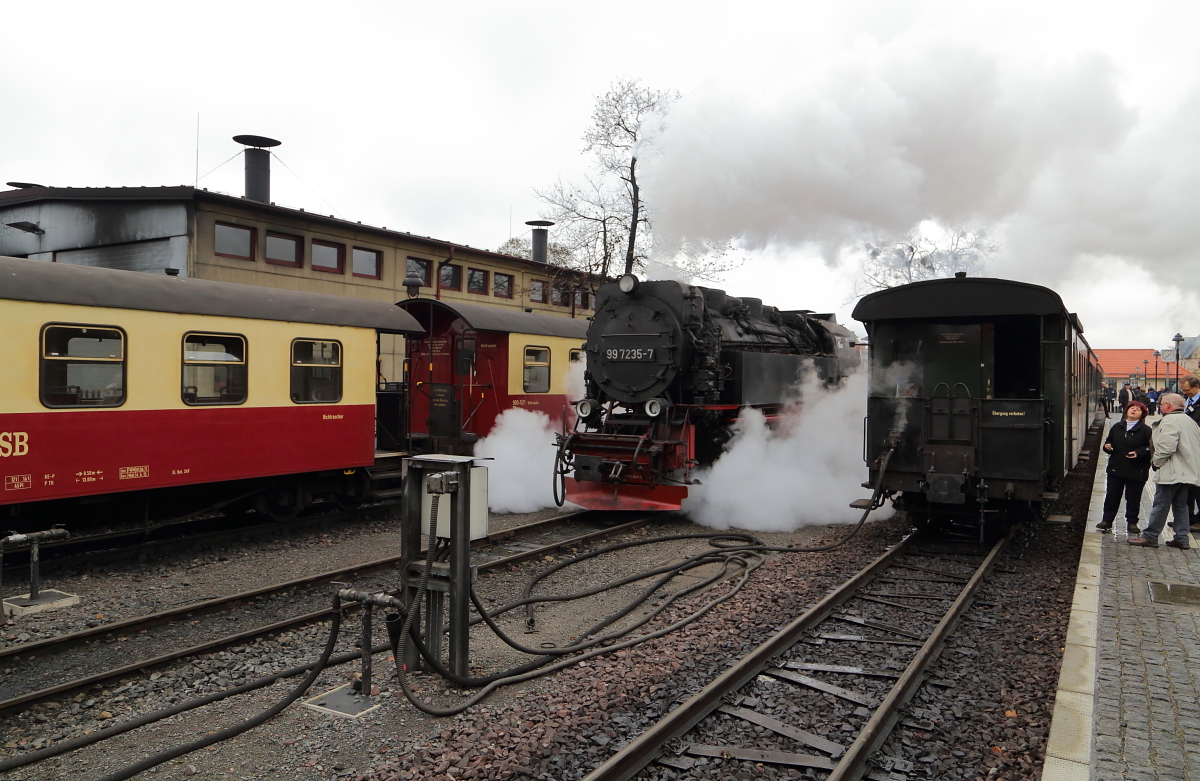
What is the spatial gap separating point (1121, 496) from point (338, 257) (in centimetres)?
1747

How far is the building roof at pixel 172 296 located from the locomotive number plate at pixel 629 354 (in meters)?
2.84

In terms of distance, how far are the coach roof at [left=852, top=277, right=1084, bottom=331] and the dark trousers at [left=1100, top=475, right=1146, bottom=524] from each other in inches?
84.6

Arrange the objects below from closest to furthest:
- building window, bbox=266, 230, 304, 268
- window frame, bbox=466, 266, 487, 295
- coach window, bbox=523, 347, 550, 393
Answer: coach window, bbox=523, 347, 550, 393 → building window, bbox=266, 230, 304, 268 → window frame, bbox=466, 266, 487, 295

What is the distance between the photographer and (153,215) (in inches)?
672

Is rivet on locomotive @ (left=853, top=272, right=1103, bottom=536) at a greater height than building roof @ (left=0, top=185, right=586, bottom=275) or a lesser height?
lesser

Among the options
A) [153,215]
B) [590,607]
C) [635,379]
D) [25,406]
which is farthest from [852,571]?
[153,215]

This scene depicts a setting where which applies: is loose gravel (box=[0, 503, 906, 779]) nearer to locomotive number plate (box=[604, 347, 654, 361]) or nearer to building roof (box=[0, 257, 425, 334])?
building roof (box=[0, 257, 425, 334])

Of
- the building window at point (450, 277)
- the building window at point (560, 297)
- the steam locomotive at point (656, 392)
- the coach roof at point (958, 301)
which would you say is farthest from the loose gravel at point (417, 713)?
the building window at point (560, 297)

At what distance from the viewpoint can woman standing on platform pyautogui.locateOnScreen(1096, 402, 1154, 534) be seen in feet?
27.6

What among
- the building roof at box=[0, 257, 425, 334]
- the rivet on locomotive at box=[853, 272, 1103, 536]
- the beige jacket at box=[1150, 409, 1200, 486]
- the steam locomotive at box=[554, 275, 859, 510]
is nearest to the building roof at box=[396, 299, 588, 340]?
the steam locomotive at box=[554, 275, 859, 510]

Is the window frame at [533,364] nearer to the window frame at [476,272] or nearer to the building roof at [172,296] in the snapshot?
the building roof at [172,296]

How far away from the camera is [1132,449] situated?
8.43m

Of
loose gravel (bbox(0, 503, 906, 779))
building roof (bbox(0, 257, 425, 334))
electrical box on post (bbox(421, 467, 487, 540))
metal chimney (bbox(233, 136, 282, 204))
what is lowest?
loose gravel (bbox(0, 503, 906, 779))

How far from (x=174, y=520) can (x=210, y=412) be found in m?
1.16
